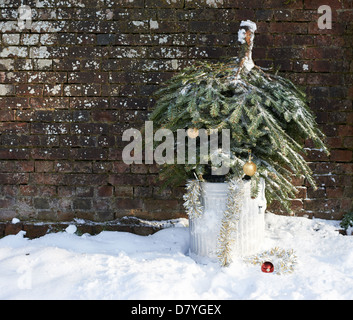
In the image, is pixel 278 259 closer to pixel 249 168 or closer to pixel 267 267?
pixel 267 267

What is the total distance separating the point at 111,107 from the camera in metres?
3.64

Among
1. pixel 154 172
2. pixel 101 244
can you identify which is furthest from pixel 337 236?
pixel 101 244

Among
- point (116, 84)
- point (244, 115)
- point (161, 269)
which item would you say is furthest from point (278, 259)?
point (116, 84)

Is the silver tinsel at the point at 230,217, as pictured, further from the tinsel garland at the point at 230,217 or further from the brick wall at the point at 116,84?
the brick wall at the point at 116,84

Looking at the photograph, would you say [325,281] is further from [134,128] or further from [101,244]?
[134,128]

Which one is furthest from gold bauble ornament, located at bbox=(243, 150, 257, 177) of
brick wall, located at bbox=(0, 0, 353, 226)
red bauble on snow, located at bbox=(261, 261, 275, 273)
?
brick wall, located at bbox=(0, 0, 353, 226)

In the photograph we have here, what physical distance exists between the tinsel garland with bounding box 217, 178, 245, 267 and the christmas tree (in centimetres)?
10

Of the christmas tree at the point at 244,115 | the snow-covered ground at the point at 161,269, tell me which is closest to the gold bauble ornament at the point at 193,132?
the christmas tree at the point at 244,115

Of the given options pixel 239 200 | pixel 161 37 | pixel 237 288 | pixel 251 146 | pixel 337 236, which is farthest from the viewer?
pixel 161 37

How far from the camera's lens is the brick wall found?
140 inches

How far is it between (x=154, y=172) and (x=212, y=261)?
4.03 ft

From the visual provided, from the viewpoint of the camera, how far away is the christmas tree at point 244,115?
2688 mm

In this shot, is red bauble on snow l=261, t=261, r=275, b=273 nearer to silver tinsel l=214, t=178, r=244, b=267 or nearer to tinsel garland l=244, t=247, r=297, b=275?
tinsel garland l=244, t=247, r=297, b=275

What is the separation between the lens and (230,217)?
2.65 metres
